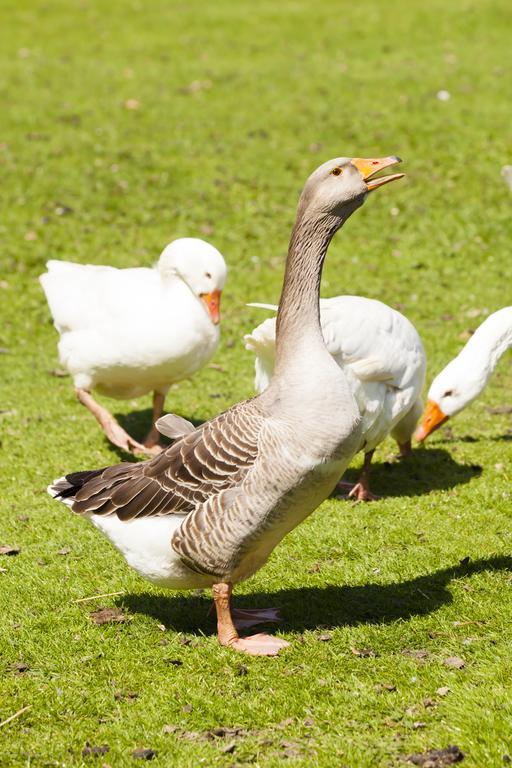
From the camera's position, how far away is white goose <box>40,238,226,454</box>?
25.7 ft

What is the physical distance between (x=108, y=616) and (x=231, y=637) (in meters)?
0.85

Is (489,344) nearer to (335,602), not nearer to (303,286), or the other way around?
(335,602)

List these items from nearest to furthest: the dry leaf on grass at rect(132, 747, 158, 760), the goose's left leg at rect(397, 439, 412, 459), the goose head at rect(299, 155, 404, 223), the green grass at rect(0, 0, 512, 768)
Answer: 1. the dry leaf on grass at rect(132, 747, 158, 760)
2. the green grass at rect(0, 0, 512, 768)
3. the goose head at rect(299, 155, 404, 223)
4. the goose's left leg at rect(397, 439, 412, 459)

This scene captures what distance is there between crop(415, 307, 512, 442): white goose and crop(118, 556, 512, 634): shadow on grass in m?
1.64

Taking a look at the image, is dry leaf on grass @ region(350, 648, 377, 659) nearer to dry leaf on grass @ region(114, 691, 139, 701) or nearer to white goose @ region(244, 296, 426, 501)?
dry leaf on grass @ region(114, 691, 139, 701)

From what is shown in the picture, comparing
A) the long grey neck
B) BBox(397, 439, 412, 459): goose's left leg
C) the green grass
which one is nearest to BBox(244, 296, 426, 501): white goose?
the green grass

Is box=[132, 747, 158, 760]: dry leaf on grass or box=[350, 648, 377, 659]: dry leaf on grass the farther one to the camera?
box=[350, 648, 377, 659]: dry leaf on grass

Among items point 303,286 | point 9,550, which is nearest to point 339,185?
point 303,286

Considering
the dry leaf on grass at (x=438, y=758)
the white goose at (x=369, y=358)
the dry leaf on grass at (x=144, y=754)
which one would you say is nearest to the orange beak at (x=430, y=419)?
the white goose at (x=369, y=358)

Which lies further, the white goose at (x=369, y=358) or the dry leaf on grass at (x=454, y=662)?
the white goose at (x=369, y=358)

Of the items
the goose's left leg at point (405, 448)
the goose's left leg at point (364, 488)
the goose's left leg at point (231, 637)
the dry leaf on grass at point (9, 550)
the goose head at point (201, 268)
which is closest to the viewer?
the goose's left leg at point (231, 637)

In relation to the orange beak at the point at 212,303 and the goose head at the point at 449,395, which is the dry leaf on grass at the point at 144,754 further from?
the orange beak at the point at 212,303

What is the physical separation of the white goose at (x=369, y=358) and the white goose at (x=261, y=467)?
163 cm

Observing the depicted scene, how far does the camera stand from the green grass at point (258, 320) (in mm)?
4680
